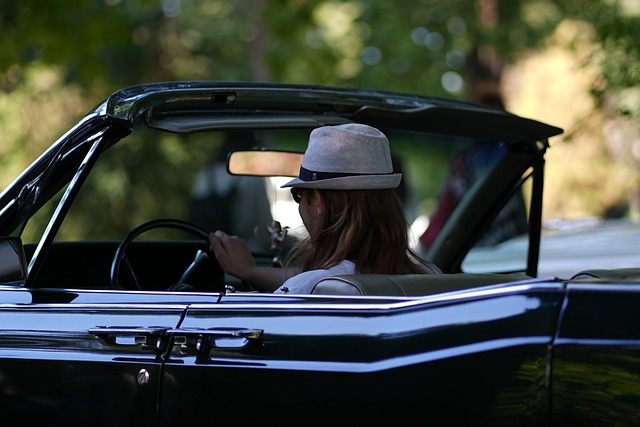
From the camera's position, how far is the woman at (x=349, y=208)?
3148 mm

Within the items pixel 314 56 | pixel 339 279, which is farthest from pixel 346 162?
pixel 314 56

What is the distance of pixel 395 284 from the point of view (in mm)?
2809

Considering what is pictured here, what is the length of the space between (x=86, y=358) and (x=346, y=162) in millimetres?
878

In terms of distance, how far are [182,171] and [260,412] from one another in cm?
1781

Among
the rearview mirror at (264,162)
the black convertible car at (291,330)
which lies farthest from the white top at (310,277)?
the rearview mirror at (264,162)

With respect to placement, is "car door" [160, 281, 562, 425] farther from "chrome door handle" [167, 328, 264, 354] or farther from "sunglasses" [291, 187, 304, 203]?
"sunglasses" [291, 187, 304, 203]

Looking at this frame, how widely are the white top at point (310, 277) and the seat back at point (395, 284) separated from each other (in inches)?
6.8

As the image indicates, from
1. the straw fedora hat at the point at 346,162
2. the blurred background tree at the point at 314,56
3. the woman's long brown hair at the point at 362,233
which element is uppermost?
the blurred background tree at the point at 314,56

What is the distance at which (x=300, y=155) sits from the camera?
4.30 metres

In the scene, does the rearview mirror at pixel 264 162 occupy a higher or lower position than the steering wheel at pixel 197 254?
higher

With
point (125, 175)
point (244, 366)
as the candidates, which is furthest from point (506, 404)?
point (125, 175)

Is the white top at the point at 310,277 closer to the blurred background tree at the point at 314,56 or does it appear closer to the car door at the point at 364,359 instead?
the car door at the point at 364,359

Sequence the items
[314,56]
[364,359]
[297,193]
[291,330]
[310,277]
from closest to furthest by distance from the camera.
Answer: [364,359], [291,330], [310,277], [297,193], [314,56]

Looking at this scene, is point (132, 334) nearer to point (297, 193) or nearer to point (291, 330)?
point (291, 330)
